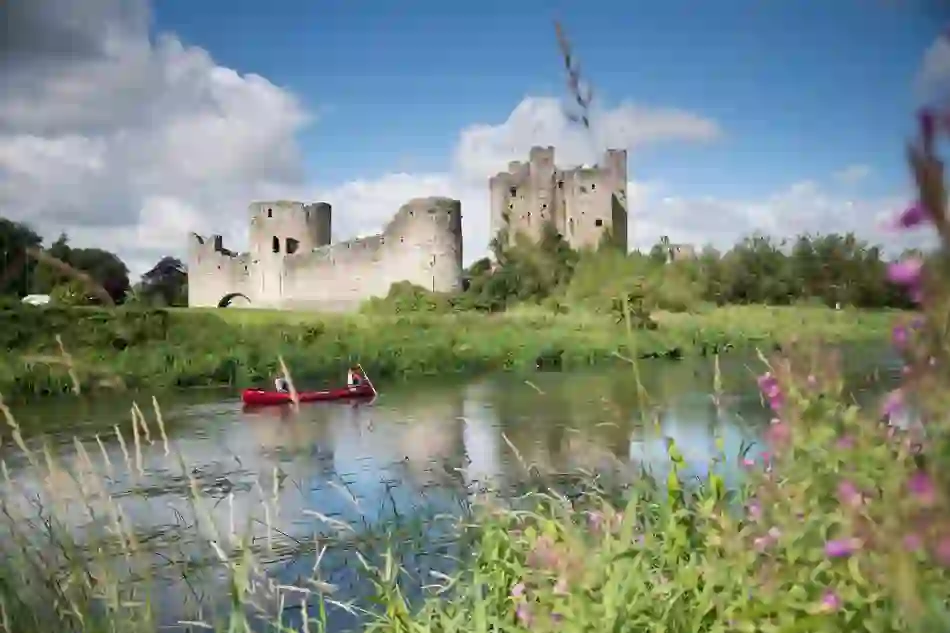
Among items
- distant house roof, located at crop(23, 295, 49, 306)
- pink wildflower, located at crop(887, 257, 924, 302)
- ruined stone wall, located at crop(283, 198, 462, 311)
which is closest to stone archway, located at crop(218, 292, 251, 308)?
ruined stone wall, located at crop(283, 198, 462, 311)

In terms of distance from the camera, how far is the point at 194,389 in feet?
25.3

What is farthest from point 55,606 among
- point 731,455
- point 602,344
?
point 602,344

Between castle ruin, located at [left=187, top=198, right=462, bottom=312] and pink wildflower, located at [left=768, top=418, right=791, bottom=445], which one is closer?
pink wildflower, located at [left=768, top=418, right=791, bottom=445]

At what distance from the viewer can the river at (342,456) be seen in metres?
1.80

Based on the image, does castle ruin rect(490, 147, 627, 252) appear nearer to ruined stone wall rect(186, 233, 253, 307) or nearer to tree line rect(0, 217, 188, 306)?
ruined stone wall rect(186, 233, 253, 307)

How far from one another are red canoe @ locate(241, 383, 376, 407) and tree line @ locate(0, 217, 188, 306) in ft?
2.79

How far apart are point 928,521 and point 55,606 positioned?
4.23 ft

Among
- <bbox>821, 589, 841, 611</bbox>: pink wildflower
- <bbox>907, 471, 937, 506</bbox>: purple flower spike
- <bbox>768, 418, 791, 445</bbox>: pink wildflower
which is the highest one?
<bbox>907, 471, 937, 506</bbox>: purple flower spike

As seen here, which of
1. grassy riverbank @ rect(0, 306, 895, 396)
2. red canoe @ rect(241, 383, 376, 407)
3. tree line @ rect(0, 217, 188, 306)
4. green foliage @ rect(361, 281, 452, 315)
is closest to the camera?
tree line @ rect(0, 217, 188, 306)

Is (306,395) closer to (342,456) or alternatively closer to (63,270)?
(342,456)

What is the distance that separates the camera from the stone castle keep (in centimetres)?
1529

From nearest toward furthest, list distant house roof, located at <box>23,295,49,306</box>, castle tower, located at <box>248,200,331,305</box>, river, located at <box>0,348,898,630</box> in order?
river, located at <box>0,348,898,630</box>
distant house roof, located at <box>23,295,49,306</box>
castle tower, located at <box>248,200,331,305</box>

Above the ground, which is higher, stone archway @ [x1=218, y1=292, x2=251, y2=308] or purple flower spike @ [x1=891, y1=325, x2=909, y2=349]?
stone archway @ [x1=218, y1=292, x2=251, y2=308]

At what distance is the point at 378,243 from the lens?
15.4 meters
